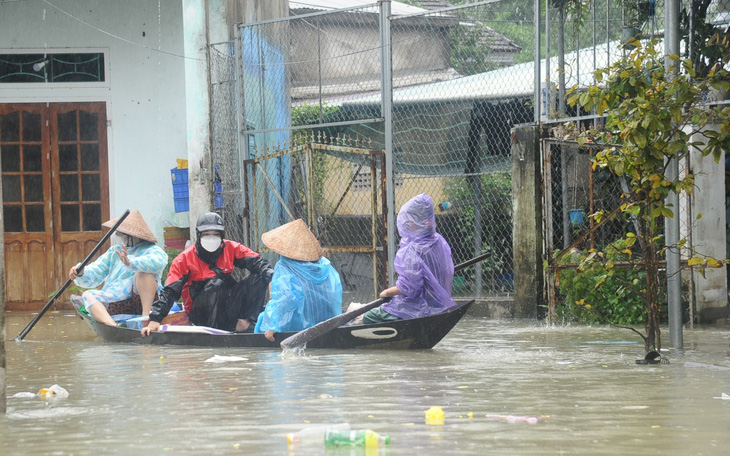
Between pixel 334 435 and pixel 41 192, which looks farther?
pixel 41 192

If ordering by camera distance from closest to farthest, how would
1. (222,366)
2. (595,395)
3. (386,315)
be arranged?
(595,395)
(222,366)
(386,315)

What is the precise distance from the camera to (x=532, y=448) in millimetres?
4875

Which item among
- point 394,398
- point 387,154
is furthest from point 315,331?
point 387,154

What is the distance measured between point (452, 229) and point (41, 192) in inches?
262

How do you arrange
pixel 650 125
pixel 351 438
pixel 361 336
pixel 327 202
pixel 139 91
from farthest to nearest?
pixel 327 202
pixel 139 91
pixel 361 336
pixel 650 125
pixel 351 438

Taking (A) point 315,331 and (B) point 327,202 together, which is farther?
(B) point 327,202

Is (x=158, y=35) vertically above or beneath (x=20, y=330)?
above

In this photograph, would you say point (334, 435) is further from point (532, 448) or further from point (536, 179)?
point (536, 179)

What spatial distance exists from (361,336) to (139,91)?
685 cm

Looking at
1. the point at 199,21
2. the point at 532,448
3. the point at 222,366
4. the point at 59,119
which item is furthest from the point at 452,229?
the point at 532,448

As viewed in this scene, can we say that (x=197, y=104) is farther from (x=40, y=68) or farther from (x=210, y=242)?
(x=210, y=242)

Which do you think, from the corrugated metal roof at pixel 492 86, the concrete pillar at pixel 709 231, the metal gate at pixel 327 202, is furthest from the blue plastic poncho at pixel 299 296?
the corrugated metal roof at pixel 492 86

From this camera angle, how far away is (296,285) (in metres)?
9.52

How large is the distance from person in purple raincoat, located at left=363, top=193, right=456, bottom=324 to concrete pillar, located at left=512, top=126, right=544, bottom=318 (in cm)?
262
